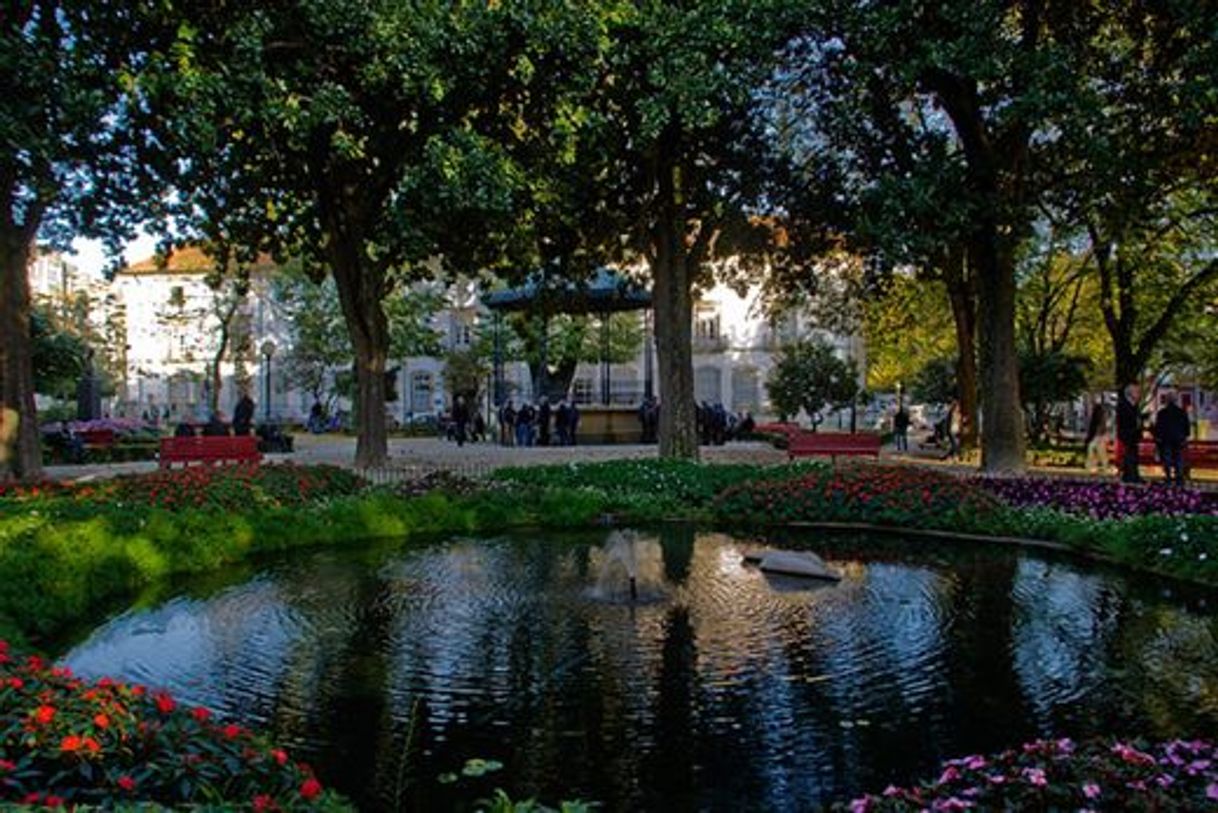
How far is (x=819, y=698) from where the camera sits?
578 centimetres

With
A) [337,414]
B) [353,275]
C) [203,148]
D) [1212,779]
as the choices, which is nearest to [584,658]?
[1212,779]

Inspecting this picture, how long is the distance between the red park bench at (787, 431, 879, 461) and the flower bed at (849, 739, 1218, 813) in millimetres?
15046

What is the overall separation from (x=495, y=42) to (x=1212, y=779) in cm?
1350

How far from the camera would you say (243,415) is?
21.6 metres

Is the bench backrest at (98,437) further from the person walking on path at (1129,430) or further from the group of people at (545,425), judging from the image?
the person walking on path at (1129,430)

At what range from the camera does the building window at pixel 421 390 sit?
199 feet

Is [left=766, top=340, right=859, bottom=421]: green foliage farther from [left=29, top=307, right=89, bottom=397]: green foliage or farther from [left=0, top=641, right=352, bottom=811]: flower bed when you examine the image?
[left=0, top=641, right=352, bottom=811]: flower bed

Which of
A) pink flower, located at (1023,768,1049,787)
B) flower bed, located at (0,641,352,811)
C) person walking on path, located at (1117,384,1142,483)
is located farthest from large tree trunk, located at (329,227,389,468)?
pink flower, located at (1023,768,1049,787)

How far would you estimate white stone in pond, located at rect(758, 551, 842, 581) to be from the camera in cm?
947

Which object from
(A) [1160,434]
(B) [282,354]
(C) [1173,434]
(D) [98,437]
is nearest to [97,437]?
(D) [98,437]

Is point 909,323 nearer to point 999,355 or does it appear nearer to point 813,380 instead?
point 813,380

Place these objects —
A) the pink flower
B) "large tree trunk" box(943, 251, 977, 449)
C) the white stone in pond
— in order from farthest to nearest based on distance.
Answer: "large tree trunk" box(943, 251, 977, 449) → the white stone in pond → the pink flower

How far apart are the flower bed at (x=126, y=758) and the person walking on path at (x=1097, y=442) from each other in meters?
20.6

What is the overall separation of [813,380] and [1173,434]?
18.4 meters
